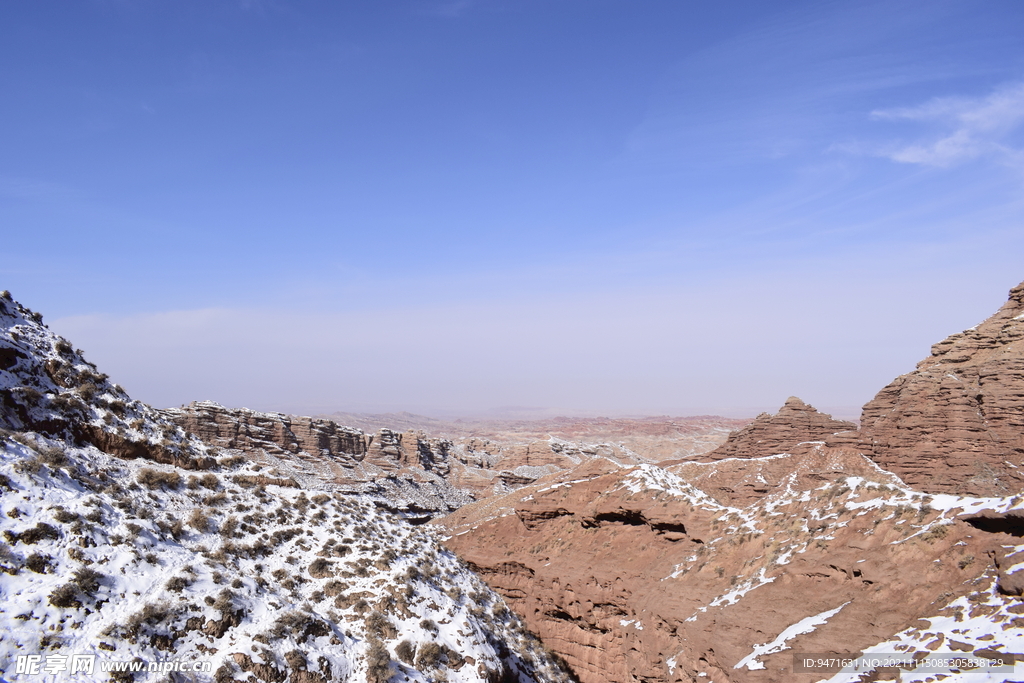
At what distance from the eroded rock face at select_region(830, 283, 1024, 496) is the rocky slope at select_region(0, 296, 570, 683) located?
2399 cm

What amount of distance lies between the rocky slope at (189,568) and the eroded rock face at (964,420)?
2399 cm

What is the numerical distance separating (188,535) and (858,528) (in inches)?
774

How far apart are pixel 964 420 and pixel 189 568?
36.6 metres

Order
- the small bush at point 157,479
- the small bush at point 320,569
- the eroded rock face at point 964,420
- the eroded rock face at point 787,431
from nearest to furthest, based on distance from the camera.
Answer: the small bush at point 157,479 → the small bush at point 320,569 → the eroded rock face at point 964,420 → the eroded rock face at point 787,431

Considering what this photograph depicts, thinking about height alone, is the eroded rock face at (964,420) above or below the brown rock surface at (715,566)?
above

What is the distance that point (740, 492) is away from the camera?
32219mm

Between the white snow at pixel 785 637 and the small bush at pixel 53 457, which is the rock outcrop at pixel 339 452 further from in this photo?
the white snow at pixel 785 637

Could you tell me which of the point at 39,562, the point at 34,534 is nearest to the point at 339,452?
the point at 34,534

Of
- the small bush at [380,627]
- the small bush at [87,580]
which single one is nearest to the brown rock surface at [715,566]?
the small bush at [380,627]

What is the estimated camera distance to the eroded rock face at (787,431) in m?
35.3

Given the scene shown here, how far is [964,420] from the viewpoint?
2834 centimetres

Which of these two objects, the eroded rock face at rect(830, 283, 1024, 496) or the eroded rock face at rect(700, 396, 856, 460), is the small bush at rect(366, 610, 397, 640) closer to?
the eroded rock face at rect(830, 283, 1024, 496)

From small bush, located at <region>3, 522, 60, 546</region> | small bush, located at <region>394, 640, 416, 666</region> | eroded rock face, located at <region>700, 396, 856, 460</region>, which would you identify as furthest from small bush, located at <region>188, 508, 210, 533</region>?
eroded rock face, located at <region>700, 396, 856, 460</region>

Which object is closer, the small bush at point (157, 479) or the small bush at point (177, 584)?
the small bush at point (177, 584)
